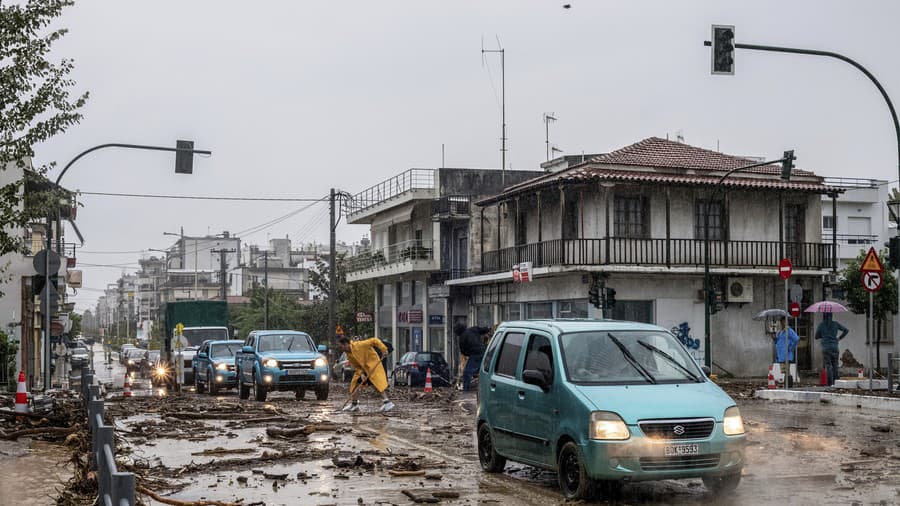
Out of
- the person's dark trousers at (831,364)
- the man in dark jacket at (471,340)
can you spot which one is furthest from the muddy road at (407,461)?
the person's dark trousers at (831,364)

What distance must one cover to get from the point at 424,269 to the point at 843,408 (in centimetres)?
3203

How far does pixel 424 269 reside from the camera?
52781 millimetres

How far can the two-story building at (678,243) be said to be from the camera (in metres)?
40.0

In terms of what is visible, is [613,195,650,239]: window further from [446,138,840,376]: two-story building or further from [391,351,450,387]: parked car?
[391,351,450,387]: parked car

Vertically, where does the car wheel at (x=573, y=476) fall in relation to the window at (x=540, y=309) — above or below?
below

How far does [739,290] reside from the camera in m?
41.5

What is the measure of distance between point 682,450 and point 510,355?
8.76 feet

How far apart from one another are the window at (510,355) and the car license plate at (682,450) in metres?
2.33

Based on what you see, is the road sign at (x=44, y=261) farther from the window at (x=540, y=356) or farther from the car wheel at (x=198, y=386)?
the window at (x=540, y=356)

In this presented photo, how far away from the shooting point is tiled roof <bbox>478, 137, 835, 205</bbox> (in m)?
40.0

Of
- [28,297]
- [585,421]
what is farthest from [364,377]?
[28,297]

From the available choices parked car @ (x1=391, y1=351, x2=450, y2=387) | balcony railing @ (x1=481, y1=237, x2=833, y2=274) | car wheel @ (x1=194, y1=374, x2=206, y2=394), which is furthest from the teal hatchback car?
balcony railing @ (x1=481, y1=237, x2=833, y2=274)

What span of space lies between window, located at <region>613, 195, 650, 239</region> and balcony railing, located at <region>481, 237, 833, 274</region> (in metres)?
0.65

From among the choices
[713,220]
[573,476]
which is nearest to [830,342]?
[713,220]
